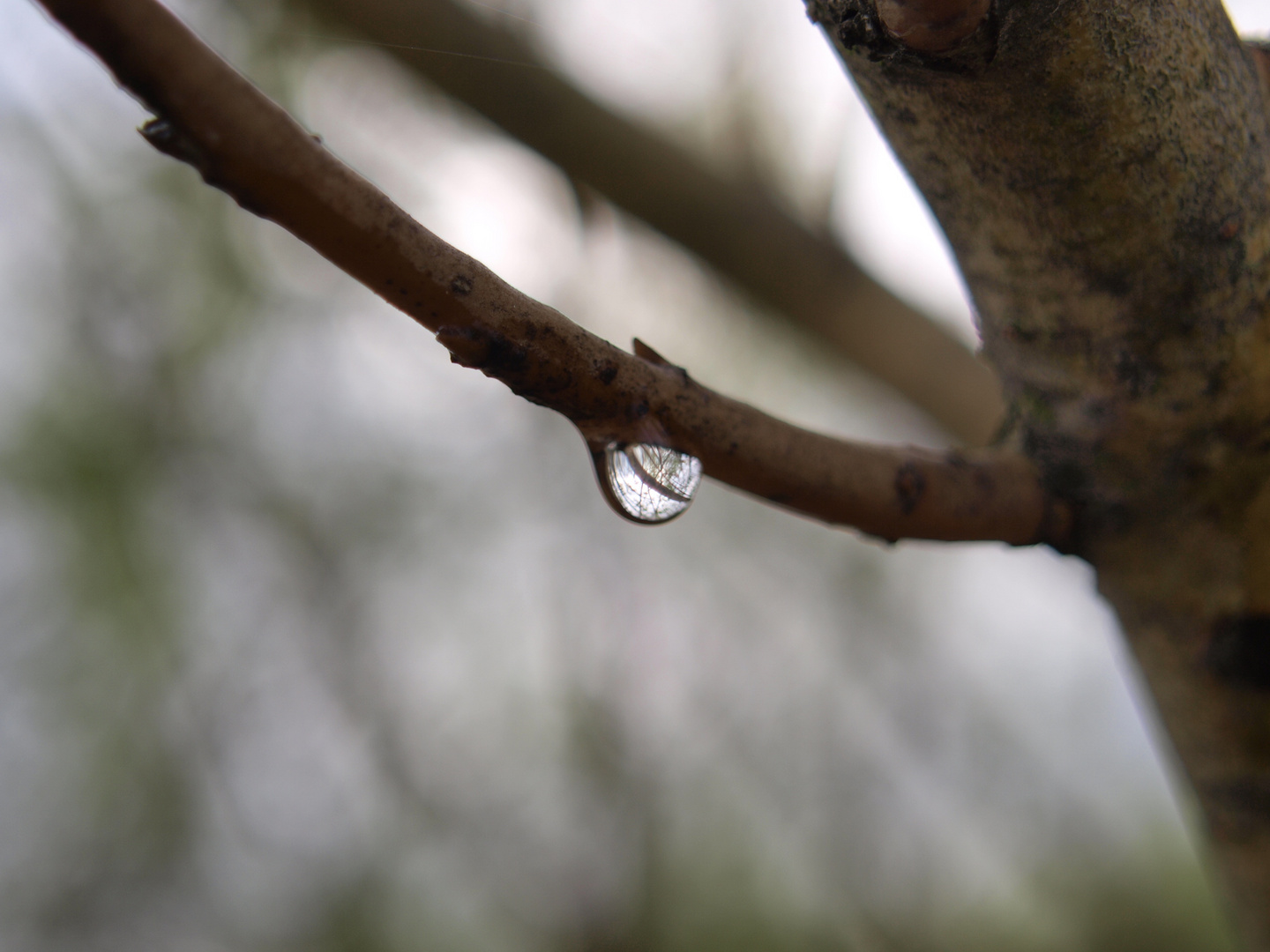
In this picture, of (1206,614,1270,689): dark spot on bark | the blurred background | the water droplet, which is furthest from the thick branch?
→ the water droplet

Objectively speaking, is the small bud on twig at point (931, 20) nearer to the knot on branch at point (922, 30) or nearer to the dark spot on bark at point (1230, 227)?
the knot on branch at point (922, 30)

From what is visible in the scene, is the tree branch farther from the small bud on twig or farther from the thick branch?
the thick branch

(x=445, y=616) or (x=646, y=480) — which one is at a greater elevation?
(x=646, y=480)

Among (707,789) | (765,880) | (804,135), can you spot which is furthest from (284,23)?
(765,880)

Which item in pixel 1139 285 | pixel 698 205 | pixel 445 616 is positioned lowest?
pixel 445 616

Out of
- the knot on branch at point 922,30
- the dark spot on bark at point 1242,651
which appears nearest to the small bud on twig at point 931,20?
the knot on branch at point 922,30

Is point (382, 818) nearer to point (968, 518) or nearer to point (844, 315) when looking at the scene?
point (844, 315)

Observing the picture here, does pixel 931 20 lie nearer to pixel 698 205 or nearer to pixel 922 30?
pixel 922 30

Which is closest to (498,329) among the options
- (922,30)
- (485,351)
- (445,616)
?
(485,351)
